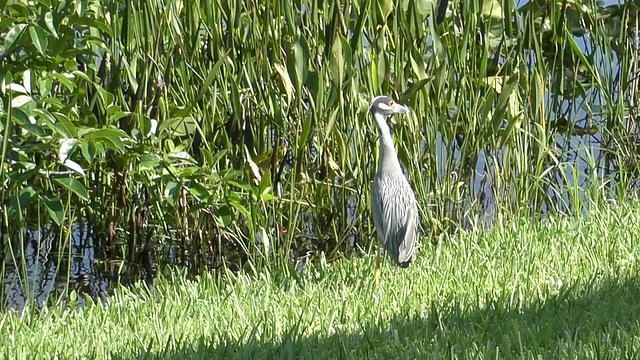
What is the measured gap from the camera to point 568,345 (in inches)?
119

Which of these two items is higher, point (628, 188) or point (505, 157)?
point (505, 157)

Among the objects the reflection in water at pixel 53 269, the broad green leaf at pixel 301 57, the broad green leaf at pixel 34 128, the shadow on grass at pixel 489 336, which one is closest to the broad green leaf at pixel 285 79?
the broad green leaf at pixel 301 57

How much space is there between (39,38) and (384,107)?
1.45m

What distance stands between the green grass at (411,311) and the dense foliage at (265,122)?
417 millimetres

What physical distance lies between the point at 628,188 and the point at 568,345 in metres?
2.97

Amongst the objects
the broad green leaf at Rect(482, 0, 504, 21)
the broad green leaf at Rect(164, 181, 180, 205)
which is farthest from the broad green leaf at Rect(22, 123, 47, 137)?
the broad green leaf at Rect(482, 0, 504, 21)

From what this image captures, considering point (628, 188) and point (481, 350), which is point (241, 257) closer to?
point (628, 188)

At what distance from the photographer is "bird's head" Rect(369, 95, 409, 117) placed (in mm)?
4590

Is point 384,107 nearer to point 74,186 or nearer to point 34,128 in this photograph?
point 74,186

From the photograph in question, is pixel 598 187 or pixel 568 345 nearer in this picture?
pixel 568 345

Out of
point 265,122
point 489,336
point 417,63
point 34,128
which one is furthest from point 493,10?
point 489,336

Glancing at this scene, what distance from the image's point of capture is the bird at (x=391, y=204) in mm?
4355

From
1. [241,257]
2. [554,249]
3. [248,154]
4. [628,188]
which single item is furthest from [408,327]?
[628,188]

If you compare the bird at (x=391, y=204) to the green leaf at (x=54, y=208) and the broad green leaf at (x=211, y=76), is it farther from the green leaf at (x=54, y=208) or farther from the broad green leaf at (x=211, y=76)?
the green leaf at (x=54, y=208)
